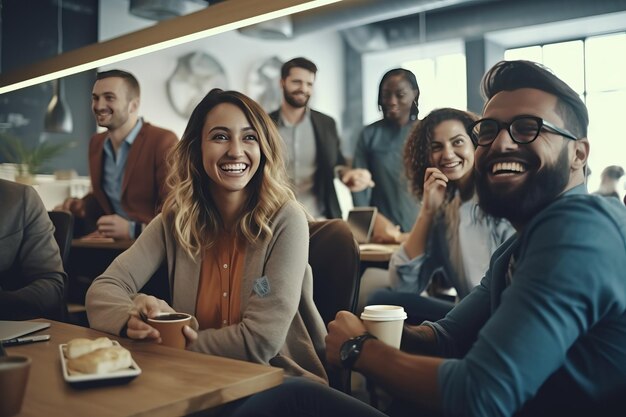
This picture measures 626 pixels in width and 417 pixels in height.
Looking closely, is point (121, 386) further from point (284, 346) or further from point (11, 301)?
point (11, 301)

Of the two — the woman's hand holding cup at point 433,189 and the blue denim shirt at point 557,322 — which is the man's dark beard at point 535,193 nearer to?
the blue denim shirt at point 557,322

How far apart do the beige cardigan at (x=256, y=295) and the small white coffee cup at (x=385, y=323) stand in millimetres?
440

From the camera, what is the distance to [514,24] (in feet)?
18.7

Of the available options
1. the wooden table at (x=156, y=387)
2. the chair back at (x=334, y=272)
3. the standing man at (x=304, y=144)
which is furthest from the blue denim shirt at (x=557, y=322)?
the standing man at (x=304, y=144)

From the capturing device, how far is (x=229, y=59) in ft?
21.6

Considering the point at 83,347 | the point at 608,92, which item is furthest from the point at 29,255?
the point at 608,92

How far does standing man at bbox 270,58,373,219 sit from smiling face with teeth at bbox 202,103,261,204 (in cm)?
196

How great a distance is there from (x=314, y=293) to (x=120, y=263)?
1.86 feet

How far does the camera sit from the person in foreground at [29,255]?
2.20 meters

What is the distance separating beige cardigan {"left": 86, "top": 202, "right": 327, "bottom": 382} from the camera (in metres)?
1.68

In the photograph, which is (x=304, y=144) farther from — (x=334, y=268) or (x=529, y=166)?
(x=529, y=166)

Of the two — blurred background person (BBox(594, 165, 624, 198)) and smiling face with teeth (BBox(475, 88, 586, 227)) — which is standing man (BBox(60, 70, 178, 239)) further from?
blurred background person (BBox(594, 165, 624, 198))

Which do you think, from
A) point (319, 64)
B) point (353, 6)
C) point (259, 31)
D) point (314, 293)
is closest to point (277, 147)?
point (314, 293)

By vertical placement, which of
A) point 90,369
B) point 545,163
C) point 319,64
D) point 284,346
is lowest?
point 284,346
